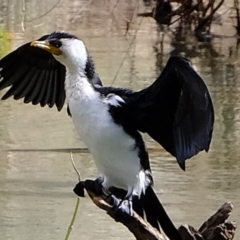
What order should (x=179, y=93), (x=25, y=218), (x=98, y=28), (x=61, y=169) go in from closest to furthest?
(x=179, y=93)
(x=25, y=218)
(x=61, y=169)
(x=98, y=28)

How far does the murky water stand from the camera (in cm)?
556

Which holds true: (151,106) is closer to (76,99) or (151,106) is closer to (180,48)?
(76,99)

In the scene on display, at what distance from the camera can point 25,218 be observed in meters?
5.57

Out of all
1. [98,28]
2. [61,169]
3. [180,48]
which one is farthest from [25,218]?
[98,28]

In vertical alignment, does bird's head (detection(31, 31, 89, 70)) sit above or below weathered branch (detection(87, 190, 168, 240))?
above

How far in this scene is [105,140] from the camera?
4012 mm

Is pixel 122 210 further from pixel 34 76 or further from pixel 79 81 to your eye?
pixel 34 76

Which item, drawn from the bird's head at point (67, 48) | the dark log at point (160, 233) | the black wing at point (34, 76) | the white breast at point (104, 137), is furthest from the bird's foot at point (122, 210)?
the black wing at point (34, 76)

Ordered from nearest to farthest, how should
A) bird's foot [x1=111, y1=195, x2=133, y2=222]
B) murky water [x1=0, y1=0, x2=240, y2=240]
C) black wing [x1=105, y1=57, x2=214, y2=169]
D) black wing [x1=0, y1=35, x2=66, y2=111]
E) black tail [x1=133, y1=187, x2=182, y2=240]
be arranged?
black wing [x1=105, y1=57, x2=214, y2=169]
bird's foot [x1=111, y1=195, x2=133, y2=222]
black tail [x1=133, y1=187, x2=182, y2=240]
black wing [x1=0, y1=35, x2=66, y2=111]
murky water [x1=0, y1=0, x2=240, y2=240]

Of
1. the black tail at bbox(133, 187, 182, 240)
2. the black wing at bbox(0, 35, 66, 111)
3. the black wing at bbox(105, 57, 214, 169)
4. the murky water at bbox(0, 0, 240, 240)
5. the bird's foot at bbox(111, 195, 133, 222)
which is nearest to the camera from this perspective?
the black wing at bbox(105, 57, 214, 169)

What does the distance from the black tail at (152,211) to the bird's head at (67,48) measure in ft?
2.03

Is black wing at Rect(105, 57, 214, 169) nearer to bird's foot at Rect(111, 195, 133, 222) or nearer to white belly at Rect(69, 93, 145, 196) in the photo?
white belly at Rect(69, 93, 145, 196)

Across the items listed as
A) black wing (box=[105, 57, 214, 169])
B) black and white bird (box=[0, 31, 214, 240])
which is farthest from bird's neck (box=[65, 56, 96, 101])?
black wing (box=[105, 57, 214, 169])

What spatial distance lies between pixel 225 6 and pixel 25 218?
8.43 metres
